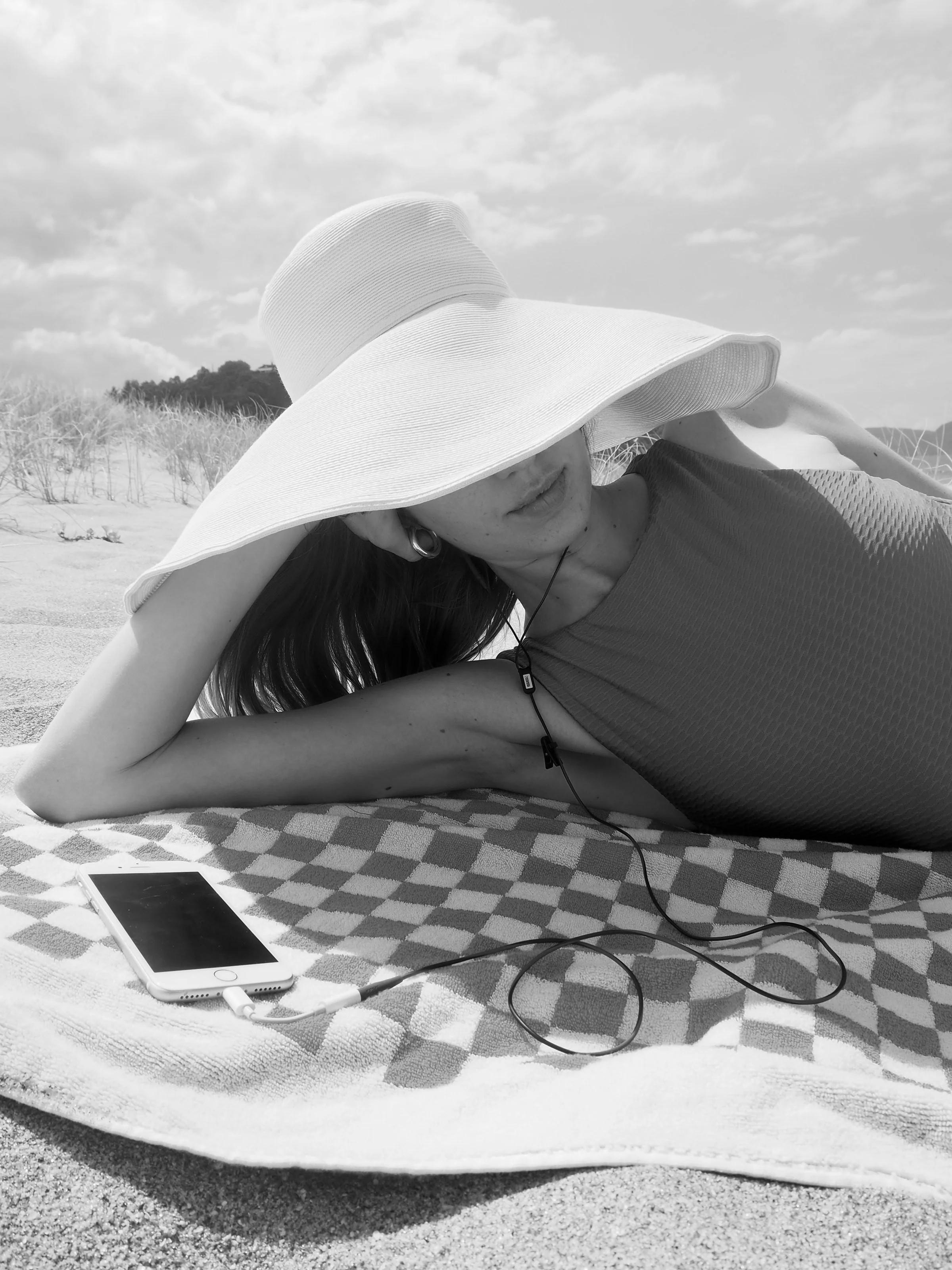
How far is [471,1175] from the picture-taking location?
1209 mm

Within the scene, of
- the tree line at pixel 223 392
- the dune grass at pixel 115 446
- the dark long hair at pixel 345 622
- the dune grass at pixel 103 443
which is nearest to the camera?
the dark long hair at pixel 345 622

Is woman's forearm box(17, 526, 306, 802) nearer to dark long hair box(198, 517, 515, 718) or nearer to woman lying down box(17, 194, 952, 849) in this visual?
woman lying down box(17, 194, 952, 849)

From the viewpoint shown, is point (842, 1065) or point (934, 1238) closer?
point (934, 1238)

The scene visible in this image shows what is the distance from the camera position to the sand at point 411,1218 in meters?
1.05

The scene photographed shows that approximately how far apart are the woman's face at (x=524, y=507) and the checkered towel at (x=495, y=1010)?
58 centimetres

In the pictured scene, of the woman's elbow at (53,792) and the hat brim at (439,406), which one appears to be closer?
the hat brim at (439,406)

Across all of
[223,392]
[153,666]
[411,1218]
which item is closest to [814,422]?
[153,666]

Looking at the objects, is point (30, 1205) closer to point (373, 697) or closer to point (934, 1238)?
point (934, 1238)

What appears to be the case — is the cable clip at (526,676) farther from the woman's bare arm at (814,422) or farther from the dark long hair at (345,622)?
the woman's bare arm at (814,422)

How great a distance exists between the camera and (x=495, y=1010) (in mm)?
1485

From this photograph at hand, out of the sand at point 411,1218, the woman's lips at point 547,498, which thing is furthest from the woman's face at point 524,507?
the sand at point 411,1218

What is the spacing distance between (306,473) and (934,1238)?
48.4 inches

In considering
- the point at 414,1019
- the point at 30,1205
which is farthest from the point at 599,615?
the point at 30,1205

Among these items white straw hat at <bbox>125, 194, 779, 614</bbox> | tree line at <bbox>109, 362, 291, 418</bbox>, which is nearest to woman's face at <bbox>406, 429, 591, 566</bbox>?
white straw hat at <bbox>125, 194, 779, 614</bbox>
